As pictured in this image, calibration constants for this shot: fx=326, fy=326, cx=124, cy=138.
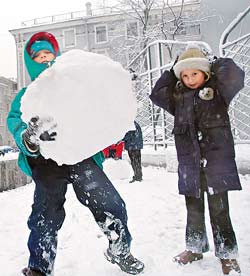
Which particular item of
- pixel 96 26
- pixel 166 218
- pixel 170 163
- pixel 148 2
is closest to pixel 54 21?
pixel 96 26

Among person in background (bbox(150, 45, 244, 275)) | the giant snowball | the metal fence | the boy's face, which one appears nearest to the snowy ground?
person in background (bbox(150, 45, 244, 275))

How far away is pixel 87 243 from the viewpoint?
8.20 feet

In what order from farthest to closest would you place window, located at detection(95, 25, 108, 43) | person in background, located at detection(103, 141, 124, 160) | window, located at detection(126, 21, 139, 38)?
window, located at detection(95, 25, 108, 43) < window, located at detection(126, 21, 139, 38) < person in background, located at detection(103, 141, 124, 160)

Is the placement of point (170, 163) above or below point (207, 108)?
below

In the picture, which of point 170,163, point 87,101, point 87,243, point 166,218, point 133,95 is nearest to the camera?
point 87,101

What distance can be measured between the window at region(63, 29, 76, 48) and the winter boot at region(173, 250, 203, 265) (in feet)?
93.1

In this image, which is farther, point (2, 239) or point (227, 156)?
point (2, 239)

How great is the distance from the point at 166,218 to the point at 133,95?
5.43 ft

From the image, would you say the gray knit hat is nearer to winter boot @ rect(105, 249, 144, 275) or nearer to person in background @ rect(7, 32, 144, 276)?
person in background @ rect(7, 32, 144, 276)

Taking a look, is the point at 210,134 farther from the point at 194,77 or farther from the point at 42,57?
the point at 42,57

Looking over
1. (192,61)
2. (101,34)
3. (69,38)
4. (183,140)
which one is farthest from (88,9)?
(183,140)

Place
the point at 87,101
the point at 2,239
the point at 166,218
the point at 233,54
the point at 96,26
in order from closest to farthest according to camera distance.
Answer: the point at 87,101
the point at 2,239
the point at 166,218
the point at 233,54
the point at 96,26

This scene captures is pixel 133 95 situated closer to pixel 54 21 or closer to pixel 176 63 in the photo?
pixel 176 63

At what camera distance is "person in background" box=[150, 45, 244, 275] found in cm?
185
